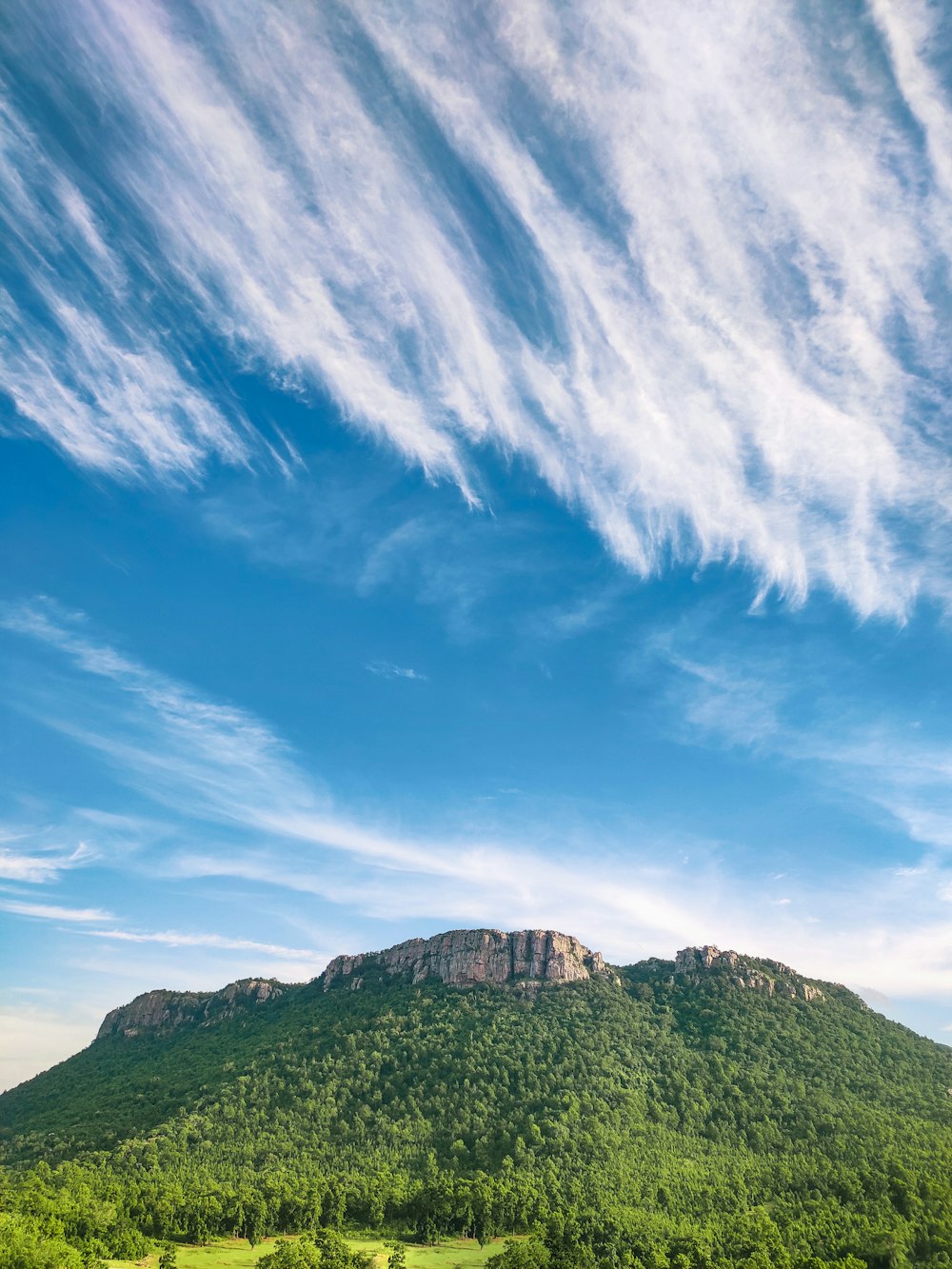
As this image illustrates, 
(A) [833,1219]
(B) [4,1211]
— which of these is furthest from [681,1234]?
(B) [4,1211]

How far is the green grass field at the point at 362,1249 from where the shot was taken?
8469cm

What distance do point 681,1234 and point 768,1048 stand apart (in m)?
71.2

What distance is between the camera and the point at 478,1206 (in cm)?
9844

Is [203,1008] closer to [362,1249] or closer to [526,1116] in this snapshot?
[526,1116]

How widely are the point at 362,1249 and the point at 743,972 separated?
121551 mm

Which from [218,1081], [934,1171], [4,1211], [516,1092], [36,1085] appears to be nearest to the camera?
[4,1211]

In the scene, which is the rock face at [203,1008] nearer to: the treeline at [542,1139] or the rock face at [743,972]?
the treeline at [542,1139]

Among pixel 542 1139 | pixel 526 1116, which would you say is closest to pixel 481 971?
pixel 526 1116

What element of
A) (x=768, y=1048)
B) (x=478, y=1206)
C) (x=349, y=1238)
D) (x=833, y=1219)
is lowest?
(x=349, y=1238)

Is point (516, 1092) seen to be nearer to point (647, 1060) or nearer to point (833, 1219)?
point (647, 1060)

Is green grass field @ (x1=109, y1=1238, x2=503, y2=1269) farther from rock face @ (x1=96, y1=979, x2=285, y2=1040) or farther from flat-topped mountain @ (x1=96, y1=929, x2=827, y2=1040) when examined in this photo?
rock face @ (x1=96, y1=979, x2=285, y2=1040)

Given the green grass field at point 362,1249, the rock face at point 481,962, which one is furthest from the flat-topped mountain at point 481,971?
the green grass field at point 362,1249

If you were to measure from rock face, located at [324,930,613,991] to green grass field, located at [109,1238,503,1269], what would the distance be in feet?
254

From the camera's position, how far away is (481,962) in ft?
587
